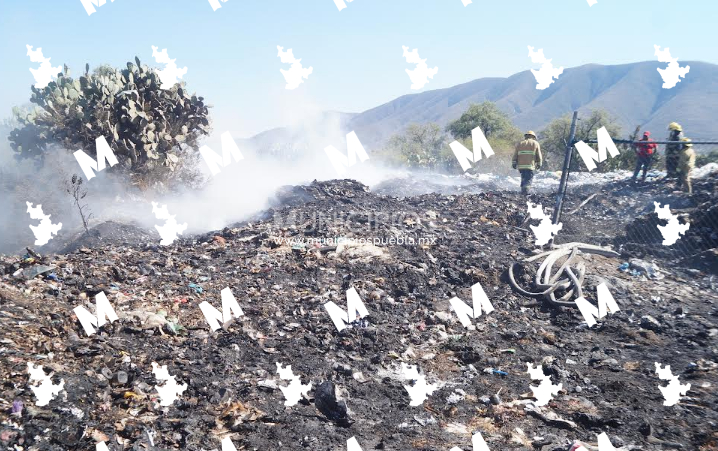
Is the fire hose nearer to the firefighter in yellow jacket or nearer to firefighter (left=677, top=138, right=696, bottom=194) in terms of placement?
the firefighter in yellow jacket

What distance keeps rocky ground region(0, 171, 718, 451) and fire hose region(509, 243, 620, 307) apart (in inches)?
6.9

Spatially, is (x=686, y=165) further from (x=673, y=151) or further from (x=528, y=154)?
(x=528, y=154)

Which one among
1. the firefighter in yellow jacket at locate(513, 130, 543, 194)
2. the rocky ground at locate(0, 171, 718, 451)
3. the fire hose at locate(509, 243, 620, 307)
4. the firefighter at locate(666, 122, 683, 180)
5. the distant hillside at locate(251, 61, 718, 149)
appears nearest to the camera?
the rocky ground at locate(0, 171, 718, 451)

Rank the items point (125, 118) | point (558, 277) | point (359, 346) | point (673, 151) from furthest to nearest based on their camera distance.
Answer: point (125, 118) → point (673, 151) → point (558, 277) → point (359, 346)

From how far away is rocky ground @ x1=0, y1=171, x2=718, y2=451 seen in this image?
3.06 metres

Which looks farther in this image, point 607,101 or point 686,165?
point 607,101

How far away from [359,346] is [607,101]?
571 feet

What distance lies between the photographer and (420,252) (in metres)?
7.25

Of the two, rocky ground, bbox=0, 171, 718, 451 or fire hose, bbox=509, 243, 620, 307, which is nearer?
rocky ground, bbox=0, 171, 718, 451

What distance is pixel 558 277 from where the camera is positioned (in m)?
6.01

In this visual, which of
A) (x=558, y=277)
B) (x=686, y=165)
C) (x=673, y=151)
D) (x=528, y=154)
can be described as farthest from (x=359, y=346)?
(x=673, y=151)

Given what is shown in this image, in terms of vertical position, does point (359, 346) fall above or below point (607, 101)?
above

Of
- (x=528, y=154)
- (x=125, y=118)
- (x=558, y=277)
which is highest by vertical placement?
(x=125, y=118)

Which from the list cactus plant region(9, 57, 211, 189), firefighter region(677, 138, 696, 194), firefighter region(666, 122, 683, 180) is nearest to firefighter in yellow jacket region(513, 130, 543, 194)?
firefighter region(677, 138, 696, 194)
